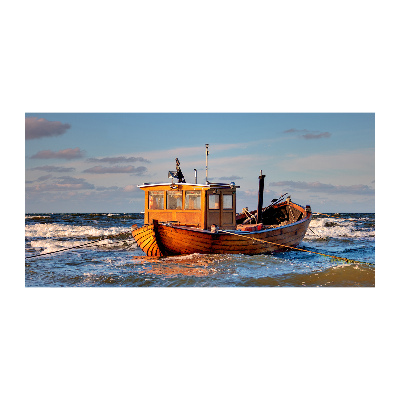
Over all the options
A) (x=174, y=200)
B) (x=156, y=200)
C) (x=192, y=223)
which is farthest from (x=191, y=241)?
(x=156, y=200)

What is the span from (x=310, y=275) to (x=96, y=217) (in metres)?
28.1

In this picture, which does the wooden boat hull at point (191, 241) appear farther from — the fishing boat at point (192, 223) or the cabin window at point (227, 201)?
the cabin window at point (227, 201)

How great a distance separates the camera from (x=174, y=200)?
509 inches

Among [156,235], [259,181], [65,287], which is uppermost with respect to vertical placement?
[259,181]

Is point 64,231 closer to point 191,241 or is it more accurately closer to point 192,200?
point 192,200

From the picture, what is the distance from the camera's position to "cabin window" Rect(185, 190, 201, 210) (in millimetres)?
12812

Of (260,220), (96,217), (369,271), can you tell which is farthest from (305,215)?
(96,217)

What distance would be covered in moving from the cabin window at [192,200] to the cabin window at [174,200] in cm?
Answer: 20

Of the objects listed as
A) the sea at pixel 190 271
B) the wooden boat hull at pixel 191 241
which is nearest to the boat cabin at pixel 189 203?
the wooden boat hull at pixel 191 241

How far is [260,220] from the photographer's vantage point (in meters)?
17.3

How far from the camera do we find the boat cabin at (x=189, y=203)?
41.9 feet

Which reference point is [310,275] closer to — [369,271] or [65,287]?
[369,271]

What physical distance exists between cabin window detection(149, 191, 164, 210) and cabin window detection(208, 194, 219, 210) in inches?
52.6

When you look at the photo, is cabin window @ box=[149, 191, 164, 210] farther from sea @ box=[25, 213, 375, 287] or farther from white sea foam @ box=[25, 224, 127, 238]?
white sea foam @ box=[25, 224, 127, 238]
